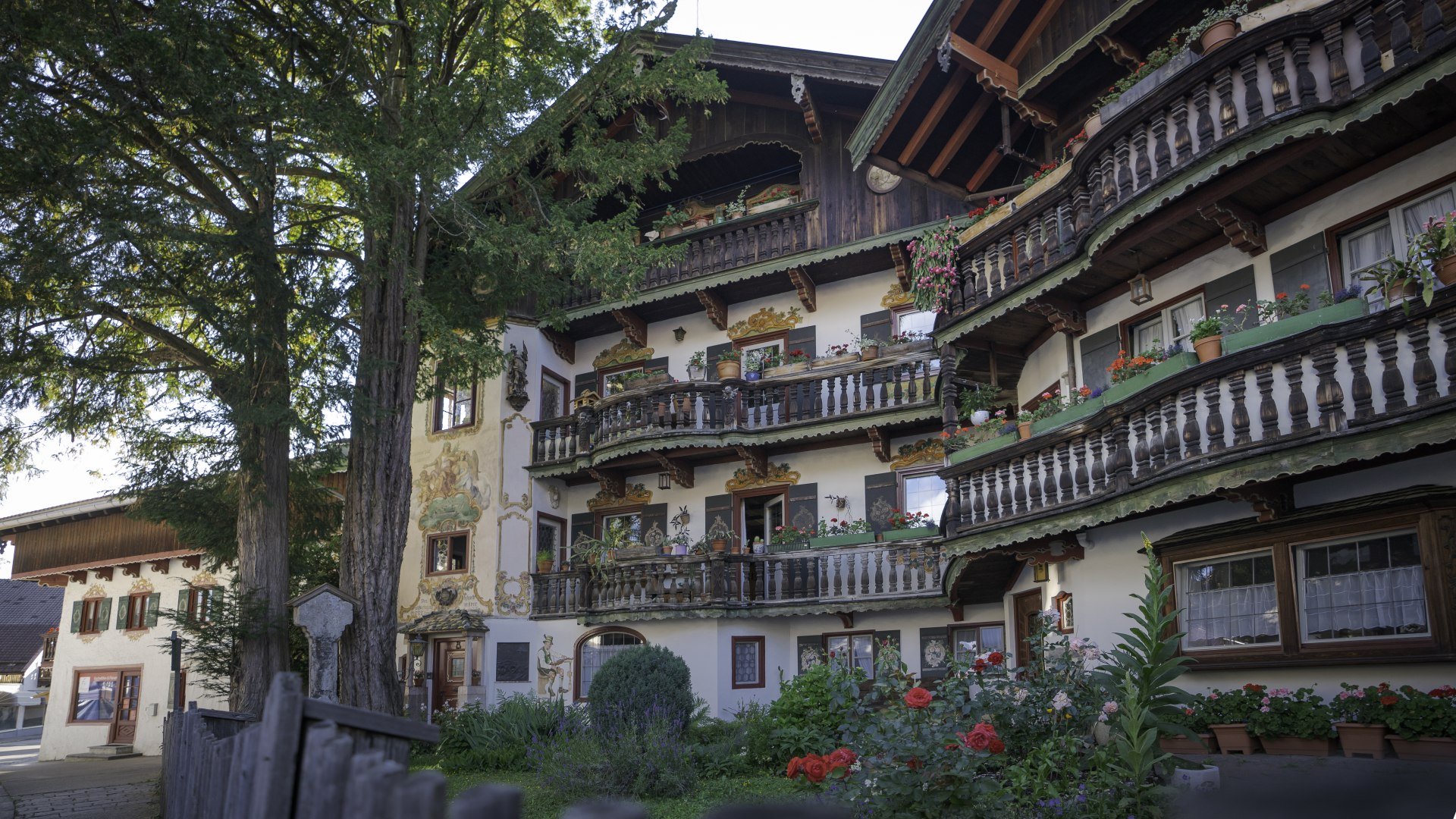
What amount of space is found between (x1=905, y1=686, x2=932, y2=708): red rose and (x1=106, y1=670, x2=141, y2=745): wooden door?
31.5 meters

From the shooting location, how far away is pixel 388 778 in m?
2.80

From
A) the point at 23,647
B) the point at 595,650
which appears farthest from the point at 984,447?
the point at 23,647

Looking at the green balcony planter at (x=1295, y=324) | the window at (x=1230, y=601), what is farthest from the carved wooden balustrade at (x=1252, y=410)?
the window at (x=1230, y=601)

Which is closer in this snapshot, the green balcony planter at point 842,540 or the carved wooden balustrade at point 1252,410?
the carved wooden balustrade at point 1252,410

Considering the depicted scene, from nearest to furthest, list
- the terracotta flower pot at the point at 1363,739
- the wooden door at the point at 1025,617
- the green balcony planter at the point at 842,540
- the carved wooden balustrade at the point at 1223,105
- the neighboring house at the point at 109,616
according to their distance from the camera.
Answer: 1. the terracotta flower pot at the point at 1363,739
2. the carved wooden balustrade at the point at 1223,105
3. the wooden door at the point at 1025,617
4. the green balcony planter at the point at 842,540
5. the neighboring house at the point at 109,616

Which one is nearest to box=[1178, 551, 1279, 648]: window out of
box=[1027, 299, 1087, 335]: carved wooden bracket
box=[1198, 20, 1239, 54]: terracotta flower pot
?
box=[1027, 299, 1087, 335]: carved wooden bracket

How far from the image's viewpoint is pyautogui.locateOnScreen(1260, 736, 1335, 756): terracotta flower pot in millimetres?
9516

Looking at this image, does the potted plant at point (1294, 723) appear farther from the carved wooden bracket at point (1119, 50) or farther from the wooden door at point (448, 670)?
the wooden door at point (448, 670)

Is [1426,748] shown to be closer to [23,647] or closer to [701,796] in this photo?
[701,796]

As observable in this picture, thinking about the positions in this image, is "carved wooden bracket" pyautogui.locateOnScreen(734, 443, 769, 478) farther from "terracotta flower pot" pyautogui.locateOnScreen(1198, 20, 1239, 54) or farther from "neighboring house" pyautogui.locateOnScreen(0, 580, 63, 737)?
"neighboring house" pyautogui.locateOnScreen(0, 580, 63, 737)

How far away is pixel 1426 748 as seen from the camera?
28.4 feet

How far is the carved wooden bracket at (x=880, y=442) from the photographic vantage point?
69.3 feet

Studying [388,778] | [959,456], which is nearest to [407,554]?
[959,456]

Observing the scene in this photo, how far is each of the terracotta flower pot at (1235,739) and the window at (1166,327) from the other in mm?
4337
